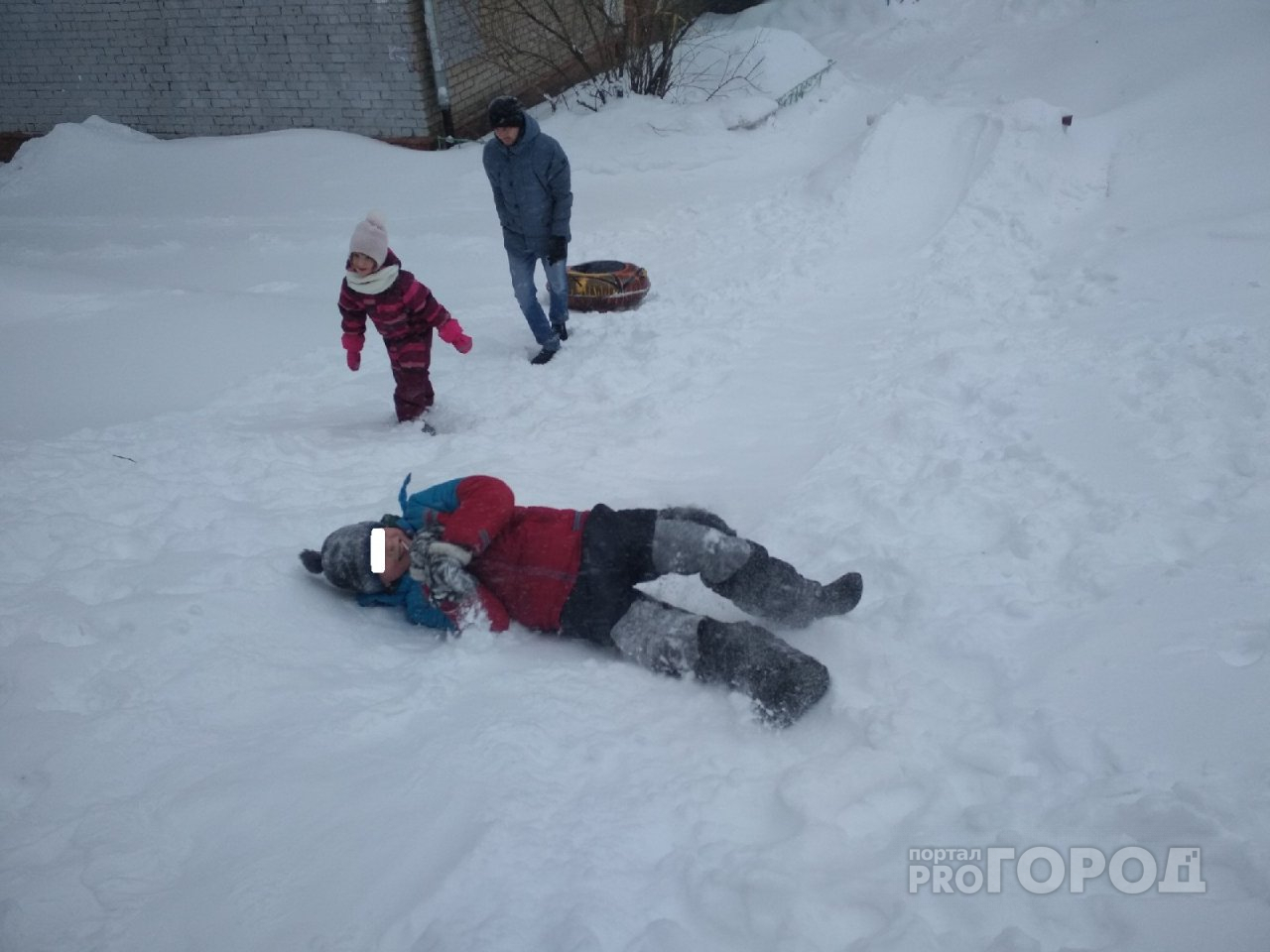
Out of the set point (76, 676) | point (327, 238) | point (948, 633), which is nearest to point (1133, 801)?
point (948, 633)

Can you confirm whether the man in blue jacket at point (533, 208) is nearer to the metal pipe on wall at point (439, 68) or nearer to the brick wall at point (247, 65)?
the metal pipe on wall at point (439, 68)

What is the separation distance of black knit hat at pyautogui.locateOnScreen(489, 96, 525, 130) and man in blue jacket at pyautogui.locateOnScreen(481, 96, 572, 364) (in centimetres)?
2

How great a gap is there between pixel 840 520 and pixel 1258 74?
784cm

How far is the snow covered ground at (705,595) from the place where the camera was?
2.21 m

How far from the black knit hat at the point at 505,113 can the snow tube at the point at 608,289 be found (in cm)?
135

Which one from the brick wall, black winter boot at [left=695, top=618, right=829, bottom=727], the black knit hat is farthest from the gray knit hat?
the brick wall

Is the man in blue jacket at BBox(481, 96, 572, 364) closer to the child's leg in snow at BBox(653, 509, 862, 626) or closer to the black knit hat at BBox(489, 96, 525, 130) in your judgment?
the black knit hat at BBox(489, 96, 525, 130)

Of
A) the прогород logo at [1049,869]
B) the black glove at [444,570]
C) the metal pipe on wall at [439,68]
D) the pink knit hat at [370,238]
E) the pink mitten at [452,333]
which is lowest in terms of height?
the прогород logo at [1049,869]

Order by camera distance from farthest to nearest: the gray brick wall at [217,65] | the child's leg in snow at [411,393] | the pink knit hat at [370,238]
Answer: the gray brick wall at [217,65] < the child's leg in snow at [411,393] < the pink knit hat at [370,238]

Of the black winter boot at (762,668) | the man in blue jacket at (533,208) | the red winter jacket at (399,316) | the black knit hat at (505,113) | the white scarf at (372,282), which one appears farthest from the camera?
the man in blue jacket at (533,208)

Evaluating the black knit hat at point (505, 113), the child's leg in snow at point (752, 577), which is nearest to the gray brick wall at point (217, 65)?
the black knit hat at point (505, 113)

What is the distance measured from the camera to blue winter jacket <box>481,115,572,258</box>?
6.28m

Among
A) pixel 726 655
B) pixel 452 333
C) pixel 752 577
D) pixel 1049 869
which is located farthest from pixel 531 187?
pixel 1049 869

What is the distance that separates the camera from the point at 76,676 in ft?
9.33
